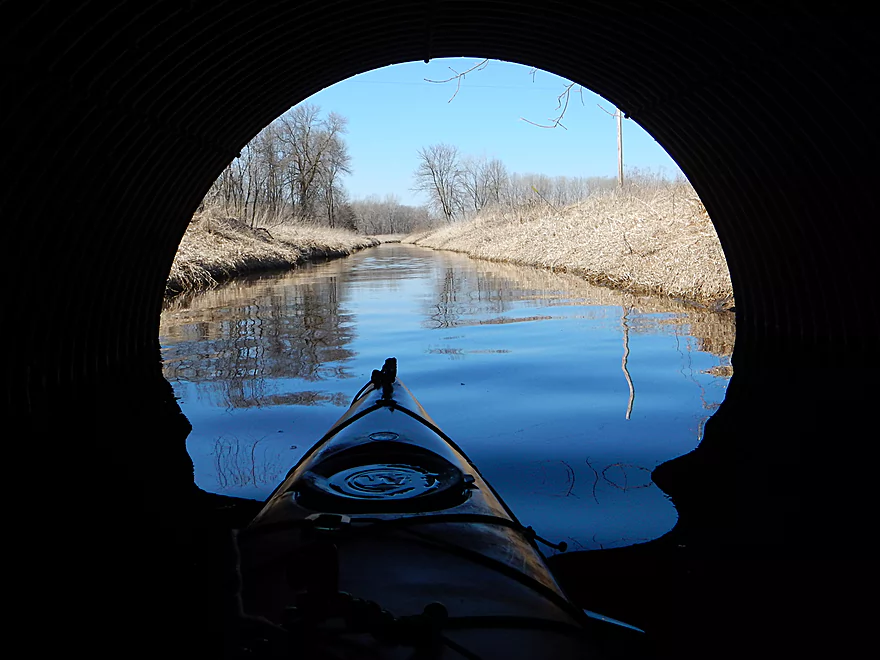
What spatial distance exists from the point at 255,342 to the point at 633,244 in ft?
41.2

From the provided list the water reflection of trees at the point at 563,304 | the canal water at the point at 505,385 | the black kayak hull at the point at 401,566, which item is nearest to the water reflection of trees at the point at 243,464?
the canal water at the point at 505,385

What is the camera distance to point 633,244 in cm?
2095

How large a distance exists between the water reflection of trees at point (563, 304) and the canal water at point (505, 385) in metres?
0.07

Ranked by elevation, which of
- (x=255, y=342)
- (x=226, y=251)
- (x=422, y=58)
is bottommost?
(x=255, y=342)

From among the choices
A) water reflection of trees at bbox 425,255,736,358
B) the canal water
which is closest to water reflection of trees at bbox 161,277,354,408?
the canal water

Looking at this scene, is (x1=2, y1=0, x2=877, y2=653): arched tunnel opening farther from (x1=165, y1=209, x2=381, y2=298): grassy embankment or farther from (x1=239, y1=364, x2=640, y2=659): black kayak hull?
(x1=165, y1=209, x2=381, y2=298): grassy embankment

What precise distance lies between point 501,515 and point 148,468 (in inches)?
139

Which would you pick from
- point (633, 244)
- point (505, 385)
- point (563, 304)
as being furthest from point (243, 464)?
point (633, 244)

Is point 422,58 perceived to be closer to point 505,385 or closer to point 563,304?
point 505,385

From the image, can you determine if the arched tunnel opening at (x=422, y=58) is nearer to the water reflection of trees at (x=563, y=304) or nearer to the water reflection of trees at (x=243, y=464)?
the water reflection of trees at (x=243, y=464)

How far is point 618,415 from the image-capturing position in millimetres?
6715

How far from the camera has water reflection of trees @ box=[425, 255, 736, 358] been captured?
1140cm

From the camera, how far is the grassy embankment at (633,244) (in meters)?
15.5

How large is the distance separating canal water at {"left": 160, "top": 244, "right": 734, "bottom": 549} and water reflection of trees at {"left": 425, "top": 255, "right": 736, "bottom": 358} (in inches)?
2.9
